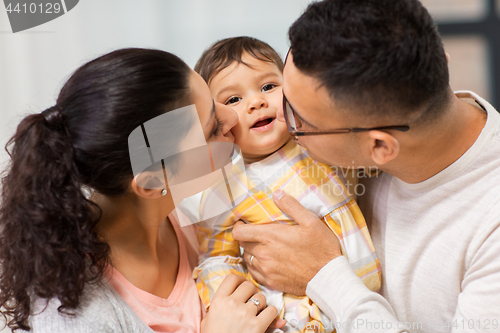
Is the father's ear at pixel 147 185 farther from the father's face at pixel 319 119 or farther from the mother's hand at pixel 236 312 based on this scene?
the father's face at pixel 319 119

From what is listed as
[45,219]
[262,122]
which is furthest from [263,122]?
[45,219]

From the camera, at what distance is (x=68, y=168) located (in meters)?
1.03

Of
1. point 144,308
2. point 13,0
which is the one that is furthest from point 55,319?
point 13,0

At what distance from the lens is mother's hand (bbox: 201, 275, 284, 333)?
1208 millimetres

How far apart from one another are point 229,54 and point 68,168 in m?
0.82

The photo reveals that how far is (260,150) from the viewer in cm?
153

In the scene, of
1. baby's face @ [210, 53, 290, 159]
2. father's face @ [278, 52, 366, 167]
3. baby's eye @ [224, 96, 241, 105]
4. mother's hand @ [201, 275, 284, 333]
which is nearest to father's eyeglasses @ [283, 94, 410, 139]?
father's face @ [278, 52, 366, 167]

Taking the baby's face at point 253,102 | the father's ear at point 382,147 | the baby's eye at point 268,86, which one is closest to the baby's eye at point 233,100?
the baby's face at point 253,102

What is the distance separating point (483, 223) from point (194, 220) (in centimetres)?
110

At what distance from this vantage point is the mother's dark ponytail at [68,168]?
1.02 metres

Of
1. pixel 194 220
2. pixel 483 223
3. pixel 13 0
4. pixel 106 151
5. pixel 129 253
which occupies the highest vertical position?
pixel 13 0

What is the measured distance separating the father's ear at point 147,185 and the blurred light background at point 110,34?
1.12 metres

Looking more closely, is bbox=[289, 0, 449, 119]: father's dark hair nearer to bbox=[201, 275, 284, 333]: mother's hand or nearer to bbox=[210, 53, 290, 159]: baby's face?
bbox=[210, 53, 290, 159]: baby's face

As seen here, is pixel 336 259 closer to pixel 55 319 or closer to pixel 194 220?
pixel 194 220
